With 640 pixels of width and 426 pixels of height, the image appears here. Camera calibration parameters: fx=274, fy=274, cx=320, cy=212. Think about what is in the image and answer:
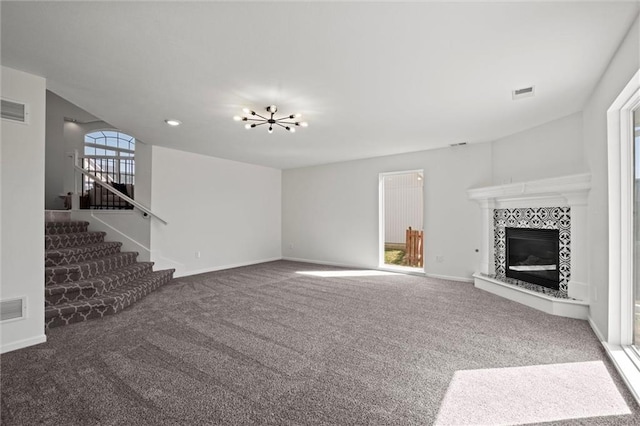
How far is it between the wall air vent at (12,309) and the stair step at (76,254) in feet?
4.33

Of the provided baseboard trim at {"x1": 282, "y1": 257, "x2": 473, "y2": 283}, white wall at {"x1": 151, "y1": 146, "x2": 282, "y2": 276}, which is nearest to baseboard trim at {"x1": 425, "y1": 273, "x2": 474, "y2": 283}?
baseboard trim at {"x1": 282, "y1": 257, "x2": 473, "y2": 283}

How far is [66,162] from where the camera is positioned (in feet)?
21.7

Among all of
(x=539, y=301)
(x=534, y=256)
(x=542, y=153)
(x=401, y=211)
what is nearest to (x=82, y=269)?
(x=539, y=301)

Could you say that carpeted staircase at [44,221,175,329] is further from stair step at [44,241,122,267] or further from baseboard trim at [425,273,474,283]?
baseboard trim at [425,273,474,283]

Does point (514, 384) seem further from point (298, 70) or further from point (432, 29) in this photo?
point (298, 70)

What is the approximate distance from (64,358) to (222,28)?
2.97 m

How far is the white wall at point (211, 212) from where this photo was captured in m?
5.23

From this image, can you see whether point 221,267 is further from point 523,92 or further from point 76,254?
point 523,92

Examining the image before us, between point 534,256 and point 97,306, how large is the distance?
19.6 ft

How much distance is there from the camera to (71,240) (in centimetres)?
435

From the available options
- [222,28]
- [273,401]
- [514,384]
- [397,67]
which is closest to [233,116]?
[222,28]

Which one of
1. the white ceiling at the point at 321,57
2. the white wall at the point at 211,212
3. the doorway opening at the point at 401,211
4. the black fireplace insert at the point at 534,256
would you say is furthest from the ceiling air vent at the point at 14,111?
Answer: the doorway opening at the point at 401,211

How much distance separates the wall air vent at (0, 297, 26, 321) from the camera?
2451 millimetres

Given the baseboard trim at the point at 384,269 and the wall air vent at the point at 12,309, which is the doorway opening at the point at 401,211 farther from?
the wall air vent at the point at 12,309
